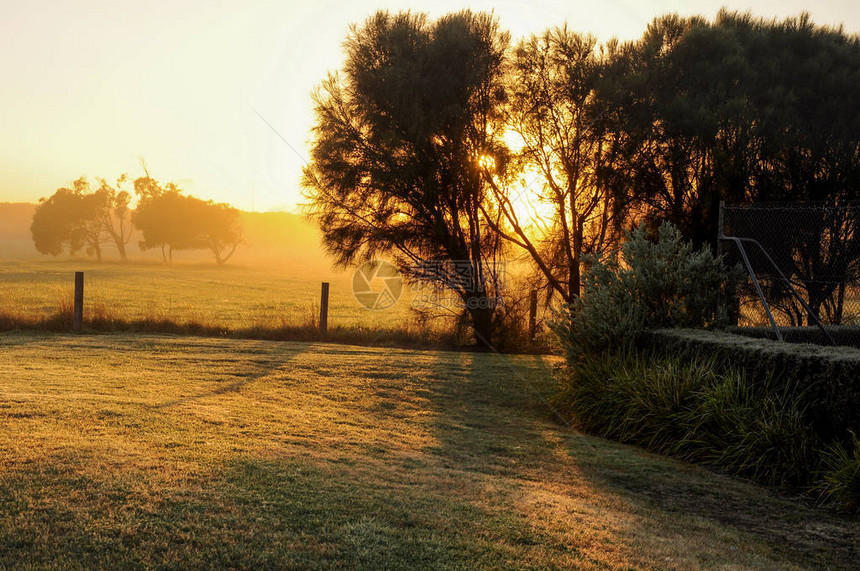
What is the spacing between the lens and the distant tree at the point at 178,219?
79.8 m

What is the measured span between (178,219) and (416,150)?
233 ft

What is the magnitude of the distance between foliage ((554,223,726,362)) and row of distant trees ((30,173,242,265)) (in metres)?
77.1

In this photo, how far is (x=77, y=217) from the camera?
8000cm

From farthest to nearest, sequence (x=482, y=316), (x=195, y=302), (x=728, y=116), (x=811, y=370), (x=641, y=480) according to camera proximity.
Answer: (x=195, y=302)
(x=482, y=316)
(x=728, y=116)
(x=811, y=370)
(x=641, y=480)

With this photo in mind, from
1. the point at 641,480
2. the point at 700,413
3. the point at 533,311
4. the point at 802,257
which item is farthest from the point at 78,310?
the point at 802,257

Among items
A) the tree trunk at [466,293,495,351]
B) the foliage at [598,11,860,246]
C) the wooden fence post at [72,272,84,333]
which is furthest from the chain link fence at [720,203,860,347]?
the wooden fence post at [72,272,84,333]

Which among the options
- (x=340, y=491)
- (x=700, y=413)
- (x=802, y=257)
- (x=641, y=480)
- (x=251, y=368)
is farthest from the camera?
(x=802, y=257)

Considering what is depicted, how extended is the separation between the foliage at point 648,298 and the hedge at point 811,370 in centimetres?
143

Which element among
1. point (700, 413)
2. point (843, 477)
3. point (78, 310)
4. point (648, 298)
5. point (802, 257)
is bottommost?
point (843, 477)

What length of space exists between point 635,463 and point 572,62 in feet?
37.8

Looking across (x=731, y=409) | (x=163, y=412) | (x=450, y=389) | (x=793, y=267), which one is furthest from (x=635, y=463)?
(x=793, y=267)

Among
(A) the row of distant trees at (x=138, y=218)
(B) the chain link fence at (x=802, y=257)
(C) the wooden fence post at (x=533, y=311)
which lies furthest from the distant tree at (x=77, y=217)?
(B) the chain link fence at (x=802, y=257)

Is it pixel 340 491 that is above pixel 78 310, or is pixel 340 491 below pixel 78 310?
below

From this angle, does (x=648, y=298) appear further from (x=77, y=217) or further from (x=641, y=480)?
→ (x=77, y=217)
